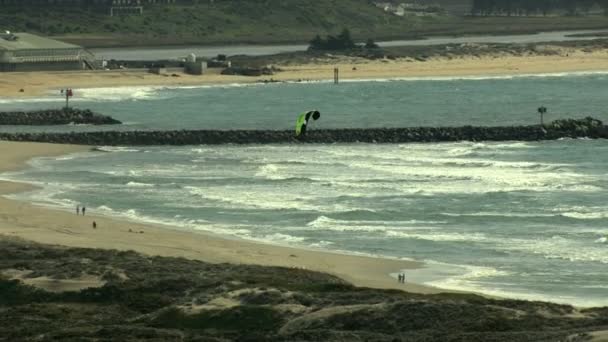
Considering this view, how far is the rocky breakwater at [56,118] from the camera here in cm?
8175

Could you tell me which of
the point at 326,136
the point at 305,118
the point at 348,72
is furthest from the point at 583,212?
the point at 348,72

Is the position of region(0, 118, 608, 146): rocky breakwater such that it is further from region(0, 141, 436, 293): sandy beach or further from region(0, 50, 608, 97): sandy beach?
region(0, 50, 608, 97): sandy beach

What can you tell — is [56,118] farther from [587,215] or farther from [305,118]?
[587,215]

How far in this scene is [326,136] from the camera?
74.9m

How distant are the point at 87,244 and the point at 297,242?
5.28m

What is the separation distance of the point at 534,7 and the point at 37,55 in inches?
3310

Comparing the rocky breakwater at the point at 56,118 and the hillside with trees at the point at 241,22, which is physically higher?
the hillside with trees at the point at 241,22

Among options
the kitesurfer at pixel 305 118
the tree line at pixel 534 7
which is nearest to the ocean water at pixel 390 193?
the kitesurfer at pixel 305 118

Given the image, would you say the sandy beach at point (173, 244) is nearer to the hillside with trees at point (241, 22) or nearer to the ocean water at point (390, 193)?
the ocean water at point (390, 193)

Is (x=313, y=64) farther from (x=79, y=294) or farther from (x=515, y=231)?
(x=79, y=294)

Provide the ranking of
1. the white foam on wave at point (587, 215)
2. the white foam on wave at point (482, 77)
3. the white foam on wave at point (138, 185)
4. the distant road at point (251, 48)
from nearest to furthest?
the white foam on wave at point (587, 215) < the white foam on wave at point (138, 185) < the white foam on wave at point (482, 77) < the distant road at point (251, 48)

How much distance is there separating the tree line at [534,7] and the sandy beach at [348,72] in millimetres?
50377

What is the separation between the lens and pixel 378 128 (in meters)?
77.2

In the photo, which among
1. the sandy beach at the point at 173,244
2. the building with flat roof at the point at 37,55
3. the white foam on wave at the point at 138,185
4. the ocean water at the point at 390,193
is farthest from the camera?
the building with flat roof at the point at 37,55
